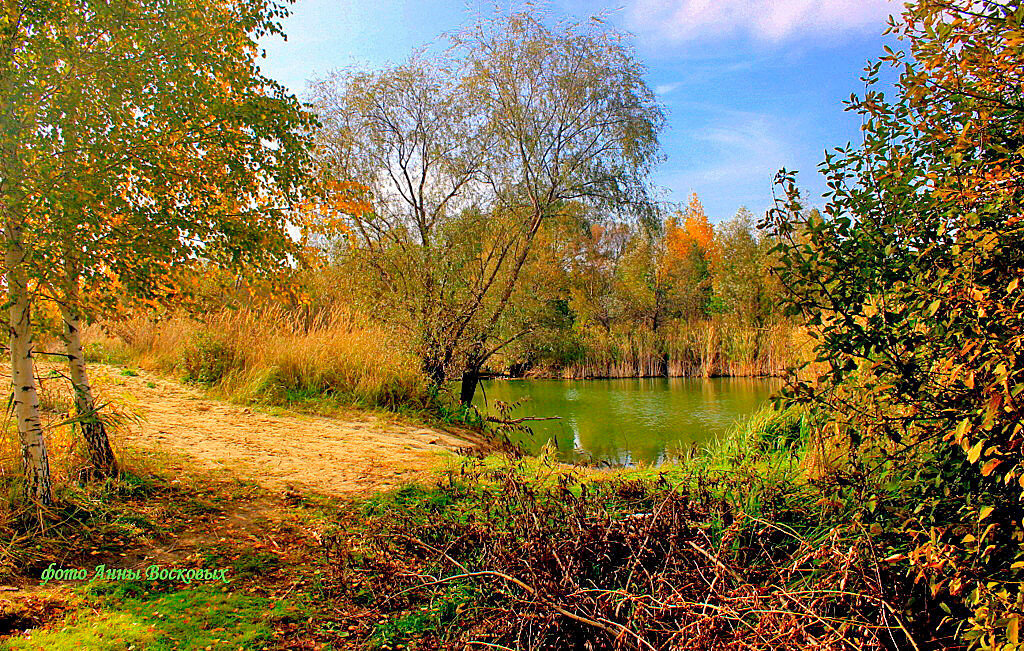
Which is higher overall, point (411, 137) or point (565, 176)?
point (411, 137)

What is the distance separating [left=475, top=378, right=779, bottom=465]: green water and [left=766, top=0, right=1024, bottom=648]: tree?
3825 millimetres

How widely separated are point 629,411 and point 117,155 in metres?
12.0

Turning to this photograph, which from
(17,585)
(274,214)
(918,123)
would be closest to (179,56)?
(274,214)

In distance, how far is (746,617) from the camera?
2068 millimetres

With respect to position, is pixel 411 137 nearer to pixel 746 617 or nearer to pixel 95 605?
pixel 95 605

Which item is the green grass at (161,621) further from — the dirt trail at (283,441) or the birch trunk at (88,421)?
the dirt trail at (283,441)

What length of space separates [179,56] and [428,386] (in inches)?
276

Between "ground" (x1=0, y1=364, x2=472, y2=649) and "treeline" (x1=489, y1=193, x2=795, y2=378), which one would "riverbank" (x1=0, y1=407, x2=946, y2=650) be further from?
"treeline" (x1=489, y1=193, x2=795, y2=378)

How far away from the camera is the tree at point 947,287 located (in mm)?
1770

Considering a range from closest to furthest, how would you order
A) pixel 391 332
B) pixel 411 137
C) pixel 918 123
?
pixel 918 123
pixel 391 332
pixel 411 137

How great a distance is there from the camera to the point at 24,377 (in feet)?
12.2

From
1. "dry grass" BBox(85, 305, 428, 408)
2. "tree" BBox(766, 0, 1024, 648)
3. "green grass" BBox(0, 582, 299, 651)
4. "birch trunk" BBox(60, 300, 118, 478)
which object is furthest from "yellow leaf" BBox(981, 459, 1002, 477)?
"dry grass" BBox(85, 305, 428, 408)

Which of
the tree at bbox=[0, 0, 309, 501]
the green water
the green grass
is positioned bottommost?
the green water

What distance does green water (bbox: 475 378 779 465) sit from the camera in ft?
32.6
